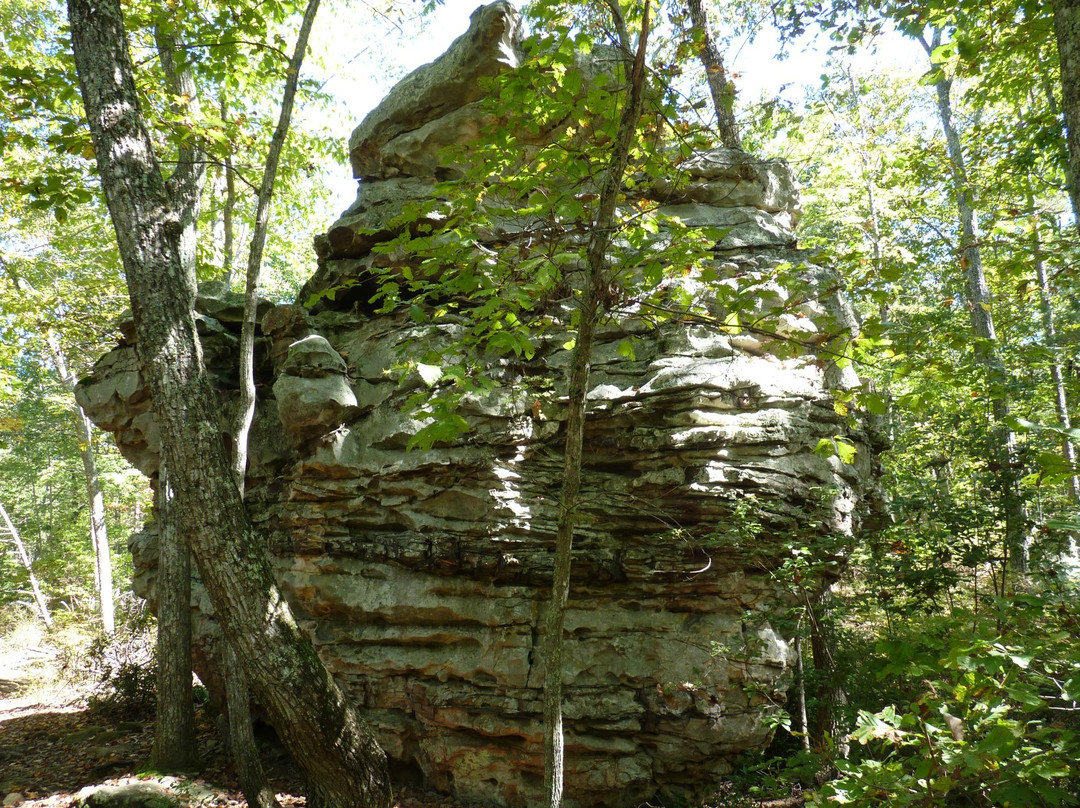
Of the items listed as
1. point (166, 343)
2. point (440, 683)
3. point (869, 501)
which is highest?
point (166, 343)

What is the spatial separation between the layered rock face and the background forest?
2.19 feet

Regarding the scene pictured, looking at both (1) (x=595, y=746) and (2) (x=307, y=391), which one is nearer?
(1) (x=595, y=746)

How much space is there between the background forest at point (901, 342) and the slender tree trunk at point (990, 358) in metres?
0.04

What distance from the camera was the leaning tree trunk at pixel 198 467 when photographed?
4.05 metres

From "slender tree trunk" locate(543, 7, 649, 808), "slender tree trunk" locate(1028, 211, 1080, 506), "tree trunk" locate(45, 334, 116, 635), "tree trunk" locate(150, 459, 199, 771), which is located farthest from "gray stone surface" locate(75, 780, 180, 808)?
"tree trunk" locate(45, 334, 116, 635)

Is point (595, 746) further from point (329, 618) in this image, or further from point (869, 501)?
point (869, 501)

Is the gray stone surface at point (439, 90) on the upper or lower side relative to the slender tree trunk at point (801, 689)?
upper

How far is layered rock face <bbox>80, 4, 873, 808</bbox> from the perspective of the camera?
623 centimetres

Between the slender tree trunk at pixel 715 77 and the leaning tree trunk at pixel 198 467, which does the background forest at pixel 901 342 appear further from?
the leaning tree trunk at pixel 198 467

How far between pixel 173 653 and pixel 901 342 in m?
7.89

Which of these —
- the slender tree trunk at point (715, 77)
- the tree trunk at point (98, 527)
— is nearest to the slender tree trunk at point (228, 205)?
the tree trunk at point (98, 527)

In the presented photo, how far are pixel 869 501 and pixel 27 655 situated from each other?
745 inches

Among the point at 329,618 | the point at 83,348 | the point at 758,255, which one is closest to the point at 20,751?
the point at 329,618

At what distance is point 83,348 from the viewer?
1115 cm
